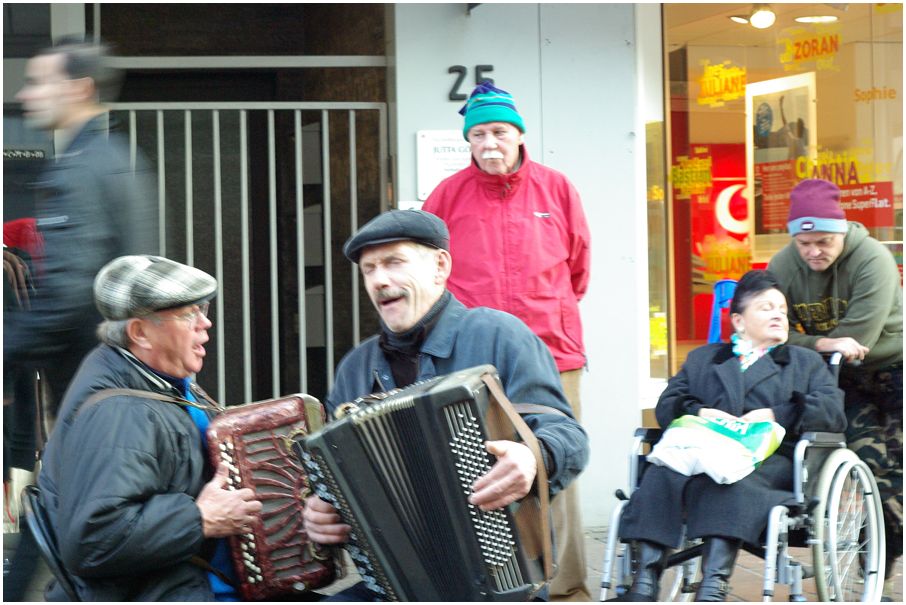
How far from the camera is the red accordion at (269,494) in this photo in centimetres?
313

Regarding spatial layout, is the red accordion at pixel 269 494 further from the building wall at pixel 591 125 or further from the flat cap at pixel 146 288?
the building wall at pixel 591 125

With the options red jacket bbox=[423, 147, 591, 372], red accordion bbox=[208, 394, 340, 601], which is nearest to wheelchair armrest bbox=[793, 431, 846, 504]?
red jacket bbox=[423, 147, 591, 372]

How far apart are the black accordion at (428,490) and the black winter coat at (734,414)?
140 centimetres

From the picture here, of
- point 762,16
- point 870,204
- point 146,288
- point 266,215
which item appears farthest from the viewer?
point 266,215

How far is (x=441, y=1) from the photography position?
627 cm

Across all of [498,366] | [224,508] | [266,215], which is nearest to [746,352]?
[498,366]

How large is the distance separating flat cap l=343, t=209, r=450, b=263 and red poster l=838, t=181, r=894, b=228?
412 centimetres

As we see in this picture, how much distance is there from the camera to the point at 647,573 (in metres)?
4.30

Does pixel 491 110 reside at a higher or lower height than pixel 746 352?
higher

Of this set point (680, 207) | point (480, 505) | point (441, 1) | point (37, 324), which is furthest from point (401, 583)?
point (680, 207)

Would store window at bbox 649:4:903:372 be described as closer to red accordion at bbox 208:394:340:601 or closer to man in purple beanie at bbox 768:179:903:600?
man in purple beanie at bbox 768:179:903:600

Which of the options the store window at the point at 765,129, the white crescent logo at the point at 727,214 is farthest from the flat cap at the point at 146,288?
the white crescent logo at the point at 727,214

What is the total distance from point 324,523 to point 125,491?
1.54ft

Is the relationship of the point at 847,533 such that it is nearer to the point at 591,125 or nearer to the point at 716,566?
the point at 716,566
